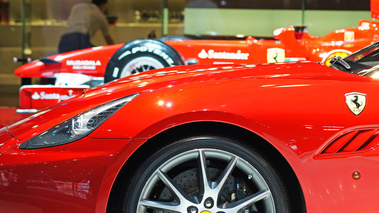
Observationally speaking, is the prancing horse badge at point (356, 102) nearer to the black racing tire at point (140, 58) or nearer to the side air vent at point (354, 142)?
the side air vent at point (354, 142)

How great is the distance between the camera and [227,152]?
6.82 feet

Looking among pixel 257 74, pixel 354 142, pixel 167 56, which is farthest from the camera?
pixel 167 56

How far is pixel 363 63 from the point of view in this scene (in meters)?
2.62

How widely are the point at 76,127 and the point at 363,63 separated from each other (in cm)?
153

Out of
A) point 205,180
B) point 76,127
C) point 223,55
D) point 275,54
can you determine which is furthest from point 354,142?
point 223,55

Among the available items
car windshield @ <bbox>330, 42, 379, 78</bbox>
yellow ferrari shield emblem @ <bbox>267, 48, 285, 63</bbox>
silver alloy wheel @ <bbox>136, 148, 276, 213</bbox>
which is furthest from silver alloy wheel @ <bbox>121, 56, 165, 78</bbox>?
silver alloy wheel @ <bbox>136, 148, 276, 213</bbox>

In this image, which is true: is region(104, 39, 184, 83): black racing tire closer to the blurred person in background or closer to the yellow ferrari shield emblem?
the yellow ferrari shield emblem

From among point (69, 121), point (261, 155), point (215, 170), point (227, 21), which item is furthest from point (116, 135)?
point (227, 21)

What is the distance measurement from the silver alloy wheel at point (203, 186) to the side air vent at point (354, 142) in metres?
0.32

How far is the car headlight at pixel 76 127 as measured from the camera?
2078 millimetres

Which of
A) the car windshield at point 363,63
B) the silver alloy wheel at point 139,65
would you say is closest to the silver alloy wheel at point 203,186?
the car windshield at point 363,63

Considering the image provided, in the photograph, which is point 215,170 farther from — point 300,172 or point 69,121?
point 69,121

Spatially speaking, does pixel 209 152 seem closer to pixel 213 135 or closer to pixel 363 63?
pixel 213 135

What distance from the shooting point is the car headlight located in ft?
6.82
